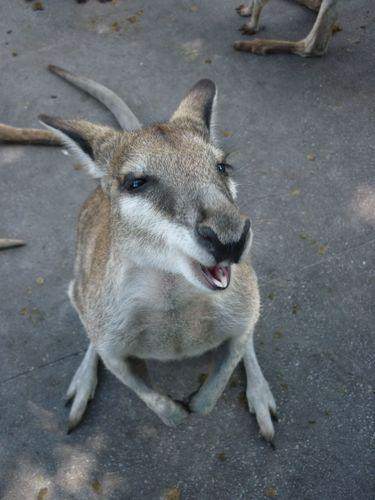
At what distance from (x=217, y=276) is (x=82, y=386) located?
1351mm

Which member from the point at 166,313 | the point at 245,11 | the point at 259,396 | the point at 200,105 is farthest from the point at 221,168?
the point at 245,11

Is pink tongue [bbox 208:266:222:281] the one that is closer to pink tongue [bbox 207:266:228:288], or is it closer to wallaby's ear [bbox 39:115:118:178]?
pink tongue [bbox 207:266:228:288]

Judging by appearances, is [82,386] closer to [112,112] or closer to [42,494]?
[42,494]

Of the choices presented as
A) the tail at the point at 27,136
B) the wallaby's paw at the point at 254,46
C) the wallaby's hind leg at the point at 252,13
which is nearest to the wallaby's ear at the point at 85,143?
the tail at the point at 27,136

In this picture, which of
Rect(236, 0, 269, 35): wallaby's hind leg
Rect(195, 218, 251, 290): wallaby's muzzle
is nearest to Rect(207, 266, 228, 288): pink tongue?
Rect(195, 218, 251, 290): wallaby's muzzle

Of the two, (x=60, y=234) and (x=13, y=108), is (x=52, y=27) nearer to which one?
(x=13, y=108)

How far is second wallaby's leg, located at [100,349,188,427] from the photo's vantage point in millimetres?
2394

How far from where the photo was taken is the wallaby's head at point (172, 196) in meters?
1.66

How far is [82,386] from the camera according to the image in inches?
113

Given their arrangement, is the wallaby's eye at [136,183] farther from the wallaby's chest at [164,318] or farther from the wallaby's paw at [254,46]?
the wallaby's paw at [254,46]

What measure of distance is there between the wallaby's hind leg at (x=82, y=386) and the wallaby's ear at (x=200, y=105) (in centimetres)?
131

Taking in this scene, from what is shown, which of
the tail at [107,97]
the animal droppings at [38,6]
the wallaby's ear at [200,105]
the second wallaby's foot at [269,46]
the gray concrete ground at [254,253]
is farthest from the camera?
the animal droppings at [38,6]

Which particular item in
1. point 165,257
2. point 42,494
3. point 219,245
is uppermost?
point 219,245

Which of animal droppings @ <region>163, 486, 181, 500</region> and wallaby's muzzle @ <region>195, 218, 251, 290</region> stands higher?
wallaby's muzzle @ <region>195, 218, 251, 290</region>
